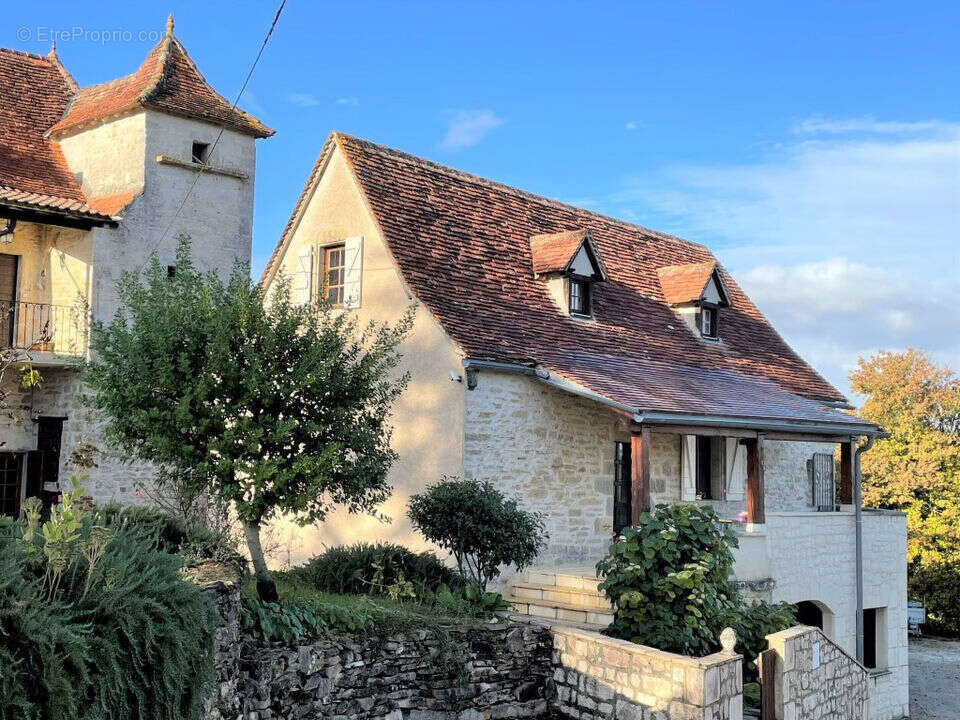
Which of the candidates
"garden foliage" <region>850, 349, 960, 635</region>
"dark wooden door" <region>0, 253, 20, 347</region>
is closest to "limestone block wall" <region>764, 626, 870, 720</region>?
"dark wooden door" <region>0, 253, 20, 347</region>

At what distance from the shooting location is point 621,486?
49.0 ft

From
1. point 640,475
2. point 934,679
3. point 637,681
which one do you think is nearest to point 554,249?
point 640,475

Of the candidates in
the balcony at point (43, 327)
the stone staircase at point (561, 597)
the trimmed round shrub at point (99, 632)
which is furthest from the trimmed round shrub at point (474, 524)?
the balcony at point (43, 327)

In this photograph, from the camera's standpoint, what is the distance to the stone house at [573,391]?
12984mm

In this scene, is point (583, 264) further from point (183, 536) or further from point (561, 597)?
point (183, 536)

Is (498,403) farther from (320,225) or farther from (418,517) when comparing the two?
(320,225)

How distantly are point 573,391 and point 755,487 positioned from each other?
353 cm

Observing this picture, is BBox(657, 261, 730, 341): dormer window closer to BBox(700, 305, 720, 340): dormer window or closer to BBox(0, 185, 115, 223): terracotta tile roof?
BBox(700, 305, 720, 340): dormer window

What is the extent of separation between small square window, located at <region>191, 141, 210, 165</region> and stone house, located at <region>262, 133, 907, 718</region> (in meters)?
1.99

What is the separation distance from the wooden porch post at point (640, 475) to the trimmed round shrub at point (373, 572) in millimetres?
2823

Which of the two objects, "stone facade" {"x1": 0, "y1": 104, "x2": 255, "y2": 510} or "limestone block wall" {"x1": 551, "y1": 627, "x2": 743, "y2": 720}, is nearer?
"limestone block wall" {"x1": 551, "y1": 627, "x2": 743, "y2": 720}

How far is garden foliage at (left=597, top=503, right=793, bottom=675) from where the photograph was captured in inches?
406

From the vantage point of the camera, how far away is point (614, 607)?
1122 cm

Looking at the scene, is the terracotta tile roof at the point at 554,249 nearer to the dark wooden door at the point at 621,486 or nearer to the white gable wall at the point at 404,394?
the white gable wall at the point at 404,394
